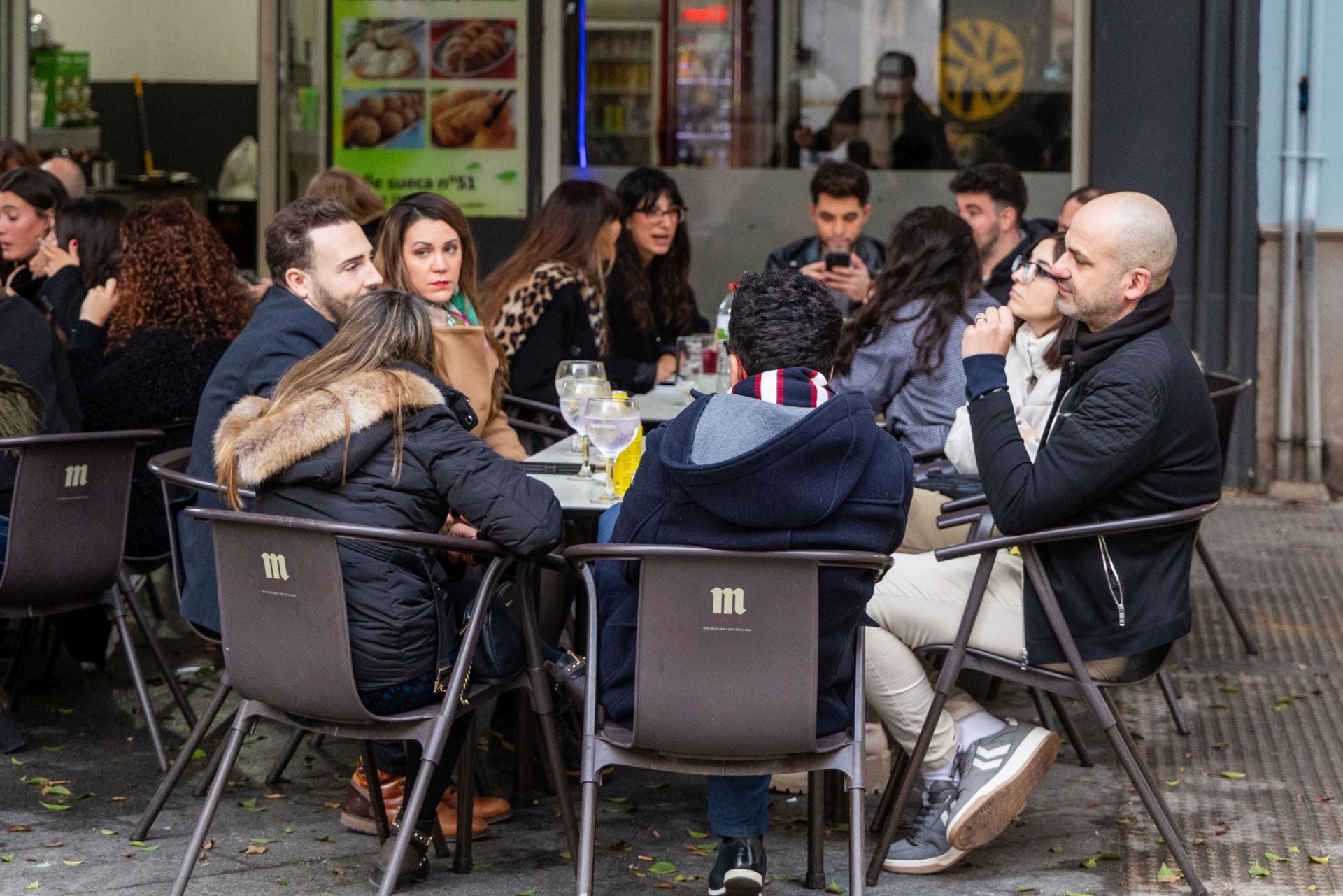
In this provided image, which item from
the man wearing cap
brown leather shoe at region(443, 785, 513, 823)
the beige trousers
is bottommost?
brown leather shoe at region(443, 785, 513, 823)

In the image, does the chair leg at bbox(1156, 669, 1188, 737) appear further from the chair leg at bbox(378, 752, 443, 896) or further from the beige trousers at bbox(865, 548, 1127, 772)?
the chair leg at bbox(378, 752, 443, 896)

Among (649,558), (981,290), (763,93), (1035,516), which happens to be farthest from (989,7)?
(649,558)

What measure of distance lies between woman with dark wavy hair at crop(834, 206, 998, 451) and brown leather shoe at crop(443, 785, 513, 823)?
1657mm

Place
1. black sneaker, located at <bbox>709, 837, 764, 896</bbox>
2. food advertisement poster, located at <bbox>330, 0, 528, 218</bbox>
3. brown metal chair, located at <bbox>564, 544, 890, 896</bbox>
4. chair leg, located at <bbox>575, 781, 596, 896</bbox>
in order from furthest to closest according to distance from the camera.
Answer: food advertisement poster, located at <bbox>330, 0, 528, 218</bbox>, black sneaker, located at <bbox>709, 837, 764, 896</bbox>, chair leg, located at <bbox>575, 781, 596, 896</bbox>, brown metal chair, located at <bbox>564, 544, 890, 896</bbox>

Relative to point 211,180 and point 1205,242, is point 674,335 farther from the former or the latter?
point 211,180

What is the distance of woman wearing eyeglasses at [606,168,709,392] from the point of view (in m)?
6.55

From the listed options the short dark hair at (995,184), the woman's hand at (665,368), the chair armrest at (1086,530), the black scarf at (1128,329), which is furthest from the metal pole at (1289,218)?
the chair armrest at (1086,530)

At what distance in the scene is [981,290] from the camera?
5277mm

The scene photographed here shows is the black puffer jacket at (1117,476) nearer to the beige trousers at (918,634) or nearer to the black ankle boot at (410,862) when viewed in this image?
the beige trousers at (918,634)

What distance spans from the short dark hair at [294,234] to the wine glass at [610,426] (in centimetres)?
89

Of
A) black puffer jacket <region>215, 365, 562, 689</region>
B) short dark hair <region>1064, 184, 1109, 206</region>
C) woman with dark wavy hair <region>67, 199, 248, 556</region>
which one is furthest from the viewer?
short dark hair <region>1064, 184, 1109, 206</region>

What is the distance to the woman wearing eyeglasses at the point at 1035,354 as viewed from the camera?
4.34 meters

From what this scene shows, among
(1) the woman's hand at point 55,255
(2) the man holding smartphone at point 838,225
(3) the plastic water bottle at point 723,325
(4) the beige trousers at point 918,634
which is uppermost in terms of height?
(2) the man holding smartphone at point 838,225

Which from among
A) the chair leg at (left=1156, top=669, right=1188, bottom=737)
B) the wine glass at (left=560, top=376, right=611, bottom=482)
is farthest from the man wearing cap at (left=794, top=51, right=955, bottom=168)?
the wine glass at (left=560, top=376, right=611, bottom=482)
